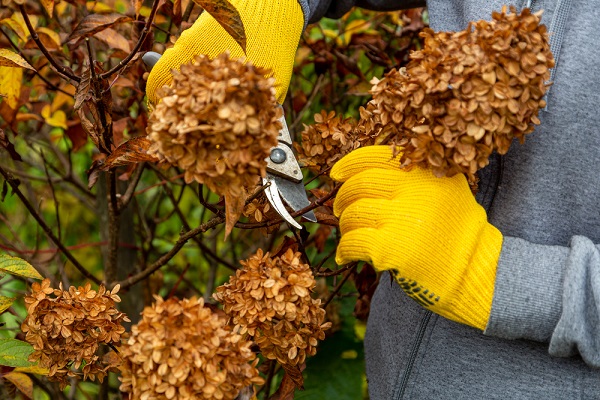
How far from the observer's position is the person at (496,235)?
0.92m

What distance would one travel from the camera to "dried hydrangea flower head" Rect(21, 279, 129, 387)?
101 cm

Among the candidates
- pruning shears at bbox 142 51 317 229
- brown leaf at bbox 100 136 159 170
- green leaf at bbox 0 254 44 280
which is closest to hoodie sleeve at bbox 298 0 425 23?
pruning shears at bbox 142 51 317 229

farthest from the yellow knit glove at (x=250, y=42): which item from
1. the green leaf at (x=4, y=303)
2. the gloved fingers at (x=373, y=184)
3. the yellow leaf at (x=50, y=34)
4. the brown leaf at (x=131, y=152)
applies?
the yellow leaf at (x=50, y=34)

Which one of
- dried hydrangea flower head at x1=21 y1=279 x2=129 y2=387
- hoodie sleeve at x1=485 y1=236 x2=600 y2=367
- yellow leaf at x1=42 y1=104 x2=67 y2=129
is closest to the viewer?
hoodie sleeve at x1=485 y1=236 x2=600 y2=367

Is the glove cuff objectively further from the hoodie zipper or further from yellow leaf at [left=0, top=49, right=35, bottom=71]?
yellow leaf at [left=0, top=49, right=35, bottom=71]

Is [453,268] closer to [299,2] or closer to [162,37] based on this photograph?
[299,2]

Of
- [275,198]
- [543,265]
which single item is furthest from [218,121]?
[543,265]

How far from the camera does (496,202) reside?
1.07 metres

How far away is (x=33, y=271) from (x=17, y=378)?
0.24 m

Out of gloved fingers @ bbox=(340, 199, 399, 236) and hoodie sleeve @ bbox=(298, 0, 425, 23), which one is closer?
gloved fingers @ bbox=(340, 199, 399, 236)

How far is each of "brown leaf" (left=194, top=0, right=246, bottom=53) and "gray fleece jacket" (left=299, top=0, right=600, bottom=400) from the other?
376mm

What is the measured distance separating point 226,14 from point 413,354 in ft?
2.01

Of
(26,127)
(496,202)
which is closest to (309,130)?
(496,202)

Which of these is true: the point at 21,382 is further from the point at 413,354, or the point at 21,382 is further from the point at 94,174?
the point at 413,354
